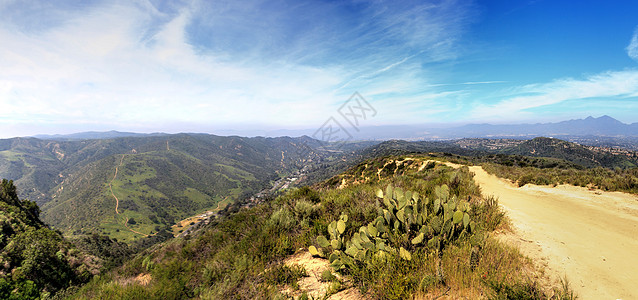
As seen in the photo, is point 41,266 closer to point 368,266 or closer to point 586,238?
point 368,266

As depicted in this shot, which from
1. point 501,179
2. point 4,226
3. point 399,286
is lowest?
point 4,226

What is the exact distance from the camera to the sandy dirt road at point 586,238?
9.99ft

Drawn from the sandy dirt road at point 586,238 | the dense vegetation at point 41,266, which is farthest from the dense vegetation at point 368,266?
the dense vegetation at point 41,266

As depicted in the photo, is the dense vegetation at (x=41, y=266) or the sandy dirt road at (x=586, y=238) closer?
the sandy dirt road at (x=586, y=238)

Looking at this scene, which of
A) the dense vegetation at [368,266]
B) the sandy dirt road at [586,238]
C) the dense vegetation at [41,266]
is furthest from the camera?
the dense vegetation at [41,266]

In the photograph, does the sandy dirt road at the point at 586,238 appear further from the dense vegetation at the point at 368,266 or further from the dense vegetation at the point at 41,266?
the dense vegetation at the point at 41,266

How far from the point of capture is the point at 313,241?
15.3ft

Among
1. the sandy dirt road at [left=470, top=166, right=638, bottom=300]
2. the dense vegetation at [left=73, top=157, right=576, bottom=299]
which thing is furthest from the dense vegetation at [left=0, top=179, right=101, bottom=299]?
the sandy dirt road at [left=470, top=166, right=638, bottom=300]

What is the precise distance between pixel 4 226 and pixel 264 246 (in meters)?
30.7

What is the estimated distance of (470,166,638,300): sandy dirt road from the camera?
304cm

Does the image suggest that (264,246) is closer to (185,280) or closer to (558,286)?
(185,280)

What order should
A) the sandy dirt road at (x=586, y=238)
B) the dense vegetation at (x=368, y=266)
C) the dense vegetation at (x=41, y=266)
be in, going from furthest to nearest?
the dense vegetation at (x=41, y=266) < the sandy dirt road at (x=586, y=238) < the dense vegetation at (x=368, y=266)

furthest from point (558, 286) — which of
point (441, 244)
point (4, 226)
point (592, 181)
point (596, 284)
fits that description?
point (4, 226)

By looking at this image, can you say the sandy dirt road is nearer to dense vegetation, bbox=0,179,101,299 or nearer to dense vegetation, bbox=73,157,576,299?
dense vegetation, bbox=73,157,576,299
